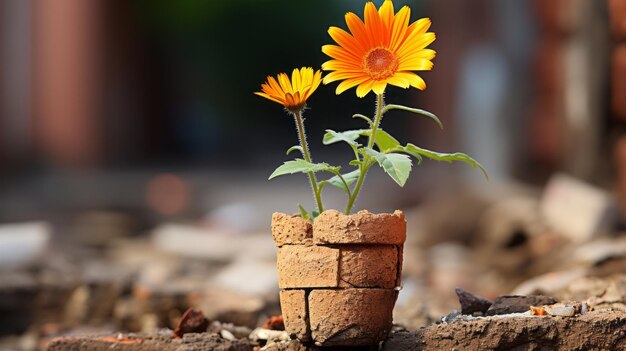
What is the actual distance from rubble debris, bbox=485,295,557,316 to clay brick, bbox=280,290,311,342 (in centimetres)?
49

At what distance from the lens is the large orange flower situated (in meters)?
2.16

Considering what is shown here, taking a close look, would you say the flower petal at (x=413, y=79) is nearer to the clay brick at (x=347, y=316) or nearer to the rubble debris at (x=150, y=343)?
the clay brick at (x=347, y=316)

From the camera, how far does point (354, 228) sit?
2172 millimetres

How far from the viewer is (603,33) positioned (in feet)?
19.1

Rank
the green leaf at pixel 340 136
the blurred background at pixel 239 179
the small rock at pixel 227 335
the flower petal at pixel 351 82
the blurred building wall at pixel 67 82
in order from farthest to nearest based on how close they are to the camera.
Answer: the blurred building wall at pixel 67 82
the blurred background at pixel 239 179
the small rock at pixel 227 335
the green leaf at pixel 340 136
the flower petal at pixel 351 82

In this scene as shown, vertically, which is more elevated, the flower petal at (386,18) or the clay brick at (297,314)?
the flower petal at (386,18)

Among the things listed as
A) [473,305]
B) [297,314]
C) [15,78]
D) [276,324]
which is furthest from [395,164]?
[15,78]

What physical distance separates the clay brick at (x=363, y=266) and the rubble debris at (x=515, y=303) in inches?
13.9

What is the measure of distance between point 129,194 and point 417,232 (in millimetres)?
5418

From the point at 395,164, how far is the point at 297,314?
0.45 m

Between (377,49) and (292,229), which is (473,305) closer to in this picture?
(292,229)

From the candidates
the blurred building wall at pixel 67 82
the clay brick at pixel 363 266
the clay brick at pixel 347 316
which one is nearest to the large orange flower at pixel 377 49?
the clay brick at pixel 363 266

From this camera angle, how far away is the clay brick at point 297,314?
88.2 inches

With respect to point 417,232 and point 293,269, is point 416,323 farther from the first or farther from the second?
point 417,232
